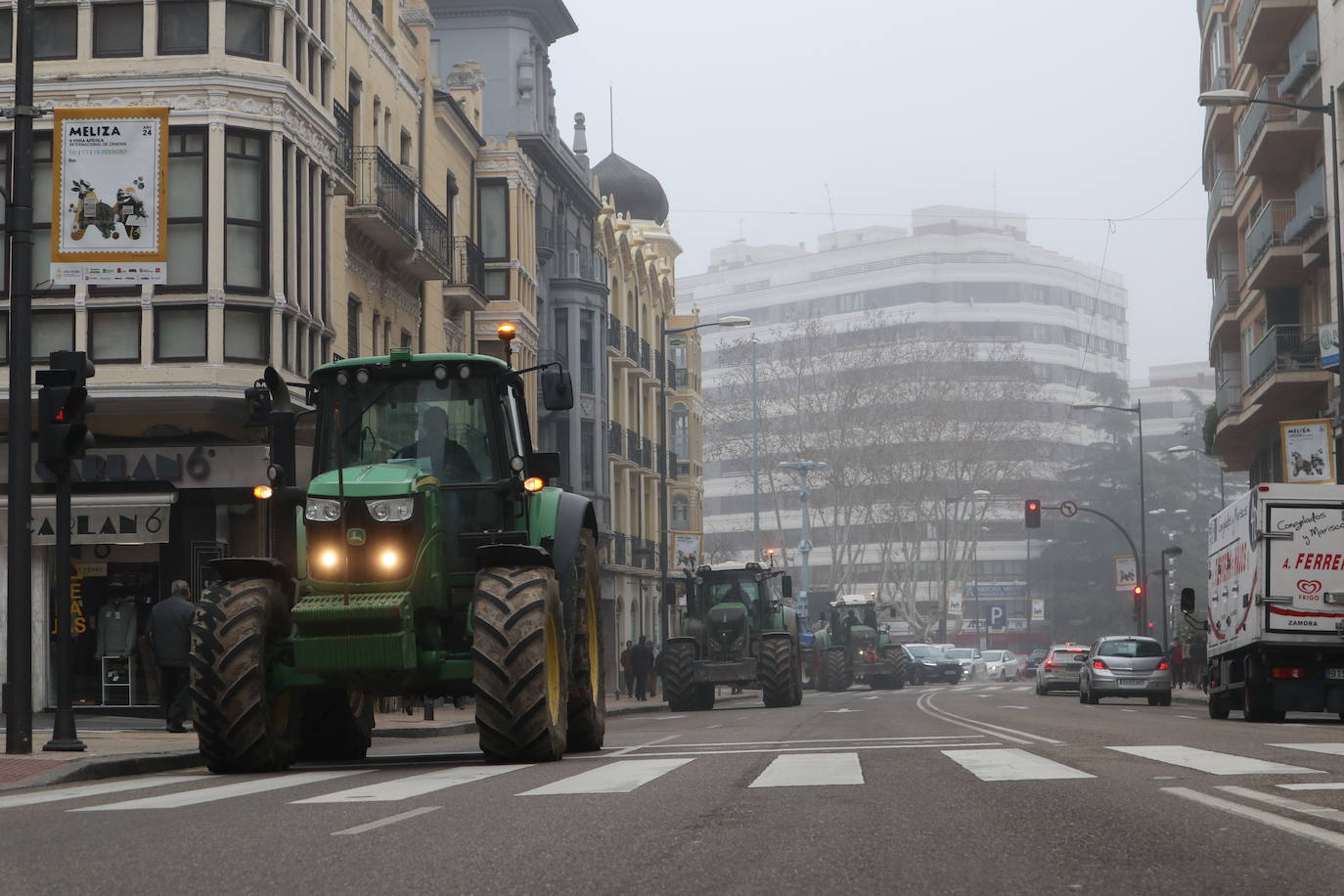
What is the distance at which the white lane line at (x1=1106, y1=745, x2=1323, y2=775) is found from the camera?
38.1 ft

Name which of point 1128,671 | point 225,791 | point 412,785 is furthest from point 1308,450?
point 225,791

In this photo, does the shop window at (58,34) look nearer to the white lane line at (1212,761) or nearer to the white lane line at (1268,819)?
the white lane line at (1212,761)

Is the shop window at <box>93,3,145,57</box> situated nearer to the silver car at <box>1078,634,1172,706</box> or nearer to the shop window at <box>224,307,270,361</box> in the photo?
the shop window at <box>224,307,270,361</box>

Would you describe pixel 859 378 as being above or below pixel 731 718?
above

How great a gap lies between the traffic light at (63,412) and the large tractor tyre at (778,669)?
21619 mm

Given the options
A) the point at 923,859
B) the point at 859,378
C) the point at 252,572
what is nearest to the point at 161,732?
the point at 252,572

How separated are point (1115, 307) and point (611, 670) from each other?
102m

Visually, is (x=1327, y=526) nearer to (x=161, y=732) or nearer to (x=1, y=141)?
(x=161, y=732)

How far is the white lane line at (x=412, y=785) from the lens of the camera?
417 inches

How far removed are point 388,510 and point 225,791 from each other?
2.55 metres

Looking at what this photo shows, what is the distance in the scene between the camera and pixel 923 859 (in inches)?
284

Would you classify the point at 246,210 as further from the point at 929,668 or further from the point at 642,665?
the point at 929,668

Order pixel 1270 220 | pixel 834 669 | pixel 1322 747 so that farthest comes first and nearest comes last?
pixel 834 669 < pixel 1270 220 < pixel 1322 747

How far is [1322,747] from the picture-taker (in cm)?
1478
